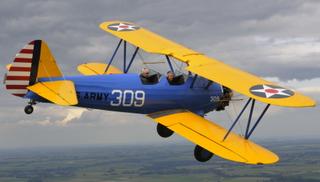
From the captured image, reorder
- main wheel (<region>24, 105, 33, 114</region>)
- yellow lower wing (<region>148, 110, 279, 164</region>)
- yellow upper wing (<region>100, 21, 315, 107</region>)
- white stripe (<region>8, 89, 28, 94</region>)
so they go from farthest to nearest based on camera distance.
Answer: main wheel (<region>24, 105, 33, 114</region>)
white stripe (<region>8, 89, 28, 94</region>)
yellow lower wing (<region>148, 110, 279, 164</region>)
yellow upper wing (<region>100, 21, 315, 107</region>)

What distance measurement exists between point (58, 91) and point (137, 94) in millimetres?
3206

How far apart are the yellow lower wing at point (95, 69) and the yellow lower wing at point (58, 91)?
6.41 m

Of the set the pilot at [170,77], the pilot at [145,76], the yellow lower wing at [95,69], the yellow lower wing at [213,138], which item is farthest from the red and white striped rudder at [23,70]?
the yellow lower wing at [95,69]

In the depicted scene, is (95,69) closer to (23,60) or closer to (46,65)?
(46,65)

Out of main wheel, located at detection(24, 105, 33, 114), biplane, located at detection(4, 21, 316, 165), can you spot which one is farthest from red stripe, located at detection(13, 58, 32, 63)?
main wheel, located at detection(24, 105, 33, 114)

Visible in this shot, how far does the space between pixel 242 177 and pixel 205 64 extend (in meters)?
164

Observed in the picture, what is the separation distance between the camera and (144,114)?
17.0m

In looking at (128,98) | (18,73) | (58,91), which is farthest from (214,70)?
(18,73)

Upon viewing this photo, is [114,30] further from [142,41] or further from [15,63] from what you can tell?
[15,63]

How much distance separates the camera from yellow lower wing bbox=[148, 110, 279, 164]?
1381 centimetres

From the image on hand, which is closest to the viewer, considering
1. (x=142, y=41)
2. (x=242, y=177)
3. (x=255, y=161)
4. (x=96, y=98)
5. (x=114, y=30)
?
(x=255, y=161)

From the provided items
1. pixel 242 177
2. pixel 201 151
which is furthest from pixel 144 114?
pixel 242 177

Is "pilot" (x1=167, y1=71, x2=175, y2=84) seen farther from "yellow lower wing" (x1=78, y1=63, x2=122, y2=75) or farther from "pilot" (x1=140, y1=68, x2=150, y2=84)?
"yellow lower wing" (x1=78, y1=63, x2=122, y2=75)

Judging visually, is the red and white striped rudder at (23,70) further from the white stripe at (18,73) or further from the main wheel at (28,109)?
the main wheel at (28,109)
